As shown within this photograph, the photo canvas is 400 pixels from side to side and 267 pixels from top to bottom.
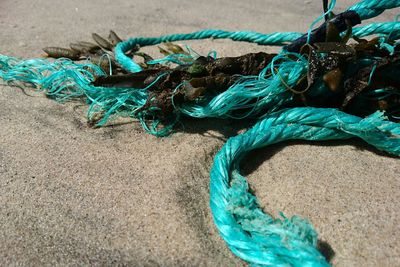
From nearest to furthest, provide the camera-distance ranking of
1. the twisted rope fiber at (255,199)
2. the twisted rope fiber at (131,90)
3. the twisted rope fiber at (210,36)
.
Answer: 1. the twisted rope fiber at (255,199)
2. the twisted rope fiber at (131,90)
3. the twisted rope fiber at (210,36)

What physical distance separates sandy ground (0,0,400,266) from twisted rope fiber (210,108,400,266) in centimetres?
5

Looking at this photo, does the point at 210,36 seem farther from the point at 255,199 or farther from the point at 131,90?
the point at 255,199

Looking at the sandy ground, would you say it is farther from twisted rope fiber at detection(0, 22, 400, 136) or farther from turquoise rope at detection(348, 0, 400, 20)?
turquoise rope at detection(348, 0, 400, 20)

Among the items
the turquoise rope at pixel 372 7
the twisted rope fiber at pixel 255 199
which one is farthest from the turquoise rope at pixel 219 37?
the twisted rope fiber at pixel 255 199

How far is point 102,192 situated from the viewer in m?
1.38

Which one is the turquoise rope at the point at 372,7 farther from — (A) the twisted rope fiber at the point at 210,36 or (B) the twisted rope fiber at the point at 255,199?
(B) the twisted rope fiber at the point at 255,199

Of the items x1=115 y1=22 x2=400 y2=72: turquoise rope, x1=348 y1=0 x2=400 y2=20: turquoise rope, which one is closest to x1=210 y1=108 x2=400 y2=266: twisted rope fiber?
x1=348 y1=0 x2=400 y2=20: turquoise rope

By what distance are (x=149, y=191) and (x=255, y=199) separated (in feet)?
1.13

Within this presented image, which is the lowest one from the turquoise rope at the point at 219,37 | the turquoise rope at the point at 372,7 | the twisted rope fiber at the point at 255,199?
the turquoise rope at the point at 219,37

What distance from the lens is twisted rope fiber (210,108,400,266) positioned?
111 cm

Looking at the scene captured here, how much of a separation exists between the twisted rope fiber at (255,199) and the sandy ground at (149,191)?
0.05m

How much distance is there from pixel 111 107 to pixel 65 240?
2.25 ft

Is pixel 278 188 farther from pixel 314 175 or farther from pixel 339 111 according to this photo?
pixel 339 111

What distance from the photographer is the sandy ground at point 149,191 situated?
1.19 metres
